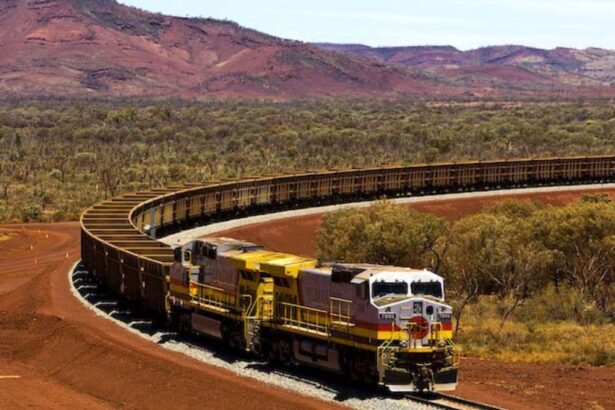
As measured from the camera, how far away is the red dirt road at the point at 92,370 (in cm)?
2250

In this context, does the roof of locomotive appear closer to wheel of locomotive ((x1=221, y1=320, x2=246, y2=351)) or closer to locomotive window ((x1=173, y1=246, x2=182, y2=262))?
wheel of locomotive ((x1=221, y1=320, x2=246, y2=351))

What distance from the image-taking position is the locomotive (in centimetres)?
2195

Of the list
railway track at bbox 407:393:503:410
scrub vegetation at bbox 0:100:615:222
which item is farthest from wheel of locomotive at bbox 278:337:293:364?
scrub vegetation at bbox 0:100:615:222

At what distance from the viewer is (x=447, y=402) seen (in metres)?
21.6

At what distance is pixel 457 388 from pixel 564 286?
18.1 metres

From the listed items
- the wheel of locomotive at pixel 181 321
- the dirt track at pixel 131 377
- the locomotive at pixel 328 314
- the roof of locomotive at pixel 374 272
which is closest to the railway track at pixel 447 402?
the locomotive at pixel 328 314

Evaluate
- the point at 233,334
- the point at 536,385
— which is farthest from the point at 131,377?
the point at 536,385

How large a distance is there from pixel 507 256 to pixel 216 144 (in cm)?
8062

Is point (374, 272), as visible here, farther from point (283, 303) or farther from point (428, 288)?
point (283, 303)

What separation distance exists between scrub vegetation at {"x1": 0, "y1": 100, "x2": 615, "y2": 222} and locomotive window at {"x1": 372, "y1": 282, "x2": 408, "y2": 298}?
45.2 m

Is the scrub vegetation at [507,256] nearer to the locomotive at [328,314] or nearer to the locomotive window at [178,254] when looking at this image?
the locomotive at [328,314]

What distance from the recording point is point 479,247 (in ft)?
137

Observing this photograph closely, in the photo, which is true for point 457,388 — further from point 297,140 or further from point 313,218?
point 297,140

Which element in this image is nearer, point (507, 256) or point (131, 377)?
point (131, 377)
